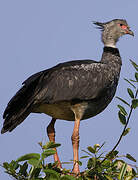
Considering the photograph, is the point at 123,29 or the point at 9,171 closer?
the point at 9,171

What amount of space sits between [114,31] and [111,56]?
2.12 ft

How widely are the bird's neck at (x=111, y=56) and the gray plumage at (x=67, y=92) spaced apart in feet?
0.32

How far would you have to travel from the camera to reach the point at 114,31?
6930mm

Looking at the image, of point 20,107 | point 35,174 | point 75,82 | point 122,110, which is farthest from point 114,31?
A: point 35,174

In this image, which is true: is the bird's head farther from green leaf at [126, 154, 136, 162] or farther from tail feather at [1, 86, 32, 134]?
green leaf at [126, 154, 136, 162]

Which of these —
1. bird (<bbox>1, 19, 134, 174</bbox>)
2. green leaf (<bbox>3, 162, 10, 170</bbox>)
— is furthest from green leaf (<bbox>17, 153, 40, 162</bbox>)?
bird (<bbox>1, 19, 134, 174</bbox>)

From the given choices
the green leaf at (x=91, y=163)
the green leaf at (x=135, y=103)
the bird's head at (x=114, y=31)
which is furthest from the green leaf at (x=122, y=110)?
the bird's head at (x=114, y=31)

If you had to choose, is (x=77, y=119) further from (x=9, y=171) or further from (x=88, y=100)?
(x=9, y=171)

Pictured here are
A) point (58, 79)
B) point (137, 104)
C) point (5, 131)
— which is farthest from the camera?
point (58, 79)

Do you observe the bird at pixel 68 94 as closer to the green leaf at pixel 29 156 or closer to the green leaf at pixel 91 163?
the green leaf at pixel 91 163

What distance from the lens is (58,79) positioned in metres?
5.51

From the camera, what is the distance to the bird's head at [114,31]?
22.6 ft

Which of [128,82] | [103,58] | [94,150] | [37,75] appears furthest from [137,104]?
[103,58]

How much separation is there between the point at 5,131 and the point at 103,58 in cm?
215
